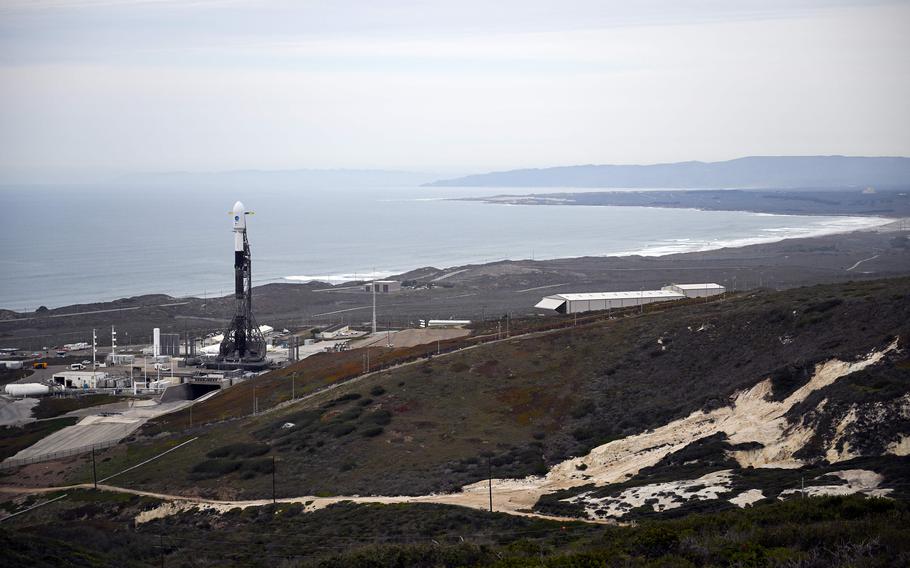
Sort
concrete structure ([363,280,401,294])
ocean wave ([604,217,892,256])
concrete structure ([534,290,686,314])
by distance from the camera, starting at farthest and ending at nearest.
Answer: ocean wave ([604,217,892,256]), concrete structure ([363,280,401,294]), concrete structure ([534,290,686,314])

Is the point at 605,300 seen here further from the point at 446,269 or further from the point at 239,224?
the point at 446,269

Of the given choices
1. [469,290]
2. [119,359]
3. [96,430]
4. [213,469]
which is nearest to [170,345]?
[119,359]

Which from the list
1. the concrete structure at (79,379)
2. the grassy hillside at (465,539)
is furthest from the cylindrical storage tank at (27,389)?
the grassy hillside at (465,539)

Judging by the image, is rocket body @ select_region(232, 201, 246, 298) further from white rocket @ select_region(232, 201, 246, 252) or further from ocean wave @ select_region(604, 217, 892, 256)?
ocean wave @ select_region(604, 217, 892, 256)

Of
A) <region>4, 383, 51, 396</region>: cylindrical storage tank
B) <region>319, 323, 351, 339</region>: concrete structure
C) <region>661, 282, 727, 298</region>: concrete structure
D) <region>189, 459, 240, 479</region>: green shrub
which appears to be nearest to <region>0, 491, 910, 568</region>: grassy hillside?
<region>189, 459, 240, 479</region>: green shrub

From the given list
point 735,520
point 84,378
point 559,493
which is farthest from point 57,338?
point 735,520
